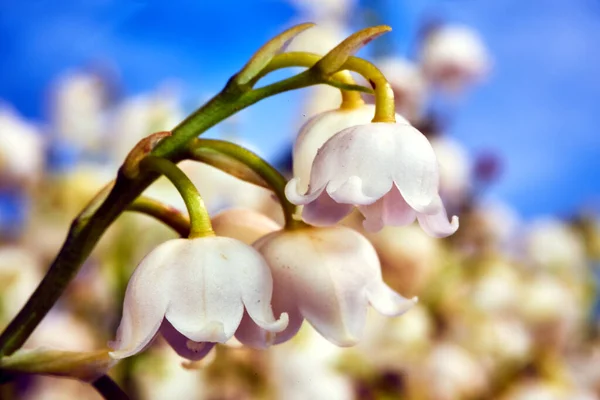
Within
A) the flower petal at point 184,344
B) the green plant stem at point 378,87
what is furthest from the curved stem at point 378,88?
the flower petal at point 184,344

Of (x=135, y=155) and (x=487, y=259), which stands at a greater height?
(x=487, y=259)

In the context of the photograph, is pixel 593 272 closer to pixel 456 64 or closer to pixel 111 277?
pixel 456 64

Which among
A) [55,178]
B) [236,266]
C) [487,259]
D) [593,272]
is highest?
[593,272]

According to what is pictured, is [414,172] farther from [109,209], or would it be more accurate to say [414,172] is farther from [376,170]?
[109,209]

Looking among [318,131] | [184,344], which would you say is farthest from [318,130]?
[184,344]

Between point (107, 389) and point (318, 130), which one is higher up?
point (318, 130)

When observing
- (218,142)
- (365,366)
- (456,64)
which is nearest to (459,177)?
(456,64)
